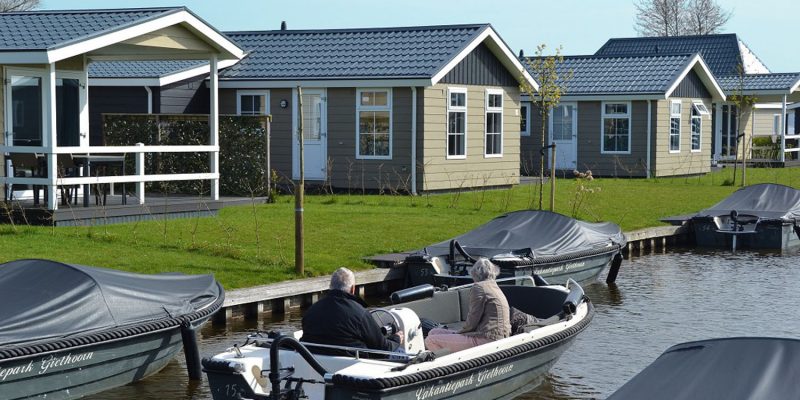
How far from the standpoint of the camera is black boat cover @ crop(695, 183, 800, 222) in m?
24.5

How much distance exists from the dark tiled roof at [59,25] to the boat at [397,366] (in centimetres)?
960

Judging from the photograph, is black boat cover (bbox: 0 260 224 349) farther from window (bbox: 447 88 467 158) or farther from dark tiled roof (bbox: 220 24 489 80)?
window (bbox: 447 88 467 158)

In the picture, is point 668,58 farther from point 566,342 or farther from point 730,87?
point 566,342

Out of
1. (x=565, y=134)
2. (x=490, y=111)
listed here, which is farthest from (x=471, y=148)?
(x=565, y=134)

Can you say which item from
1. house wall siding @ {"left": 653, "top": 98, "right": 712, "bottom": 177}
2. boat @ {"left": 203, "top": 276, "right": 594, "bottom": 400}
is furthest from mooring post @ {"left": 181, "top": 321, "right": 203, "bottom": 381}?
house wall siding @ {"left": 653, "top": 98, "right": 712, "bottom": 177}

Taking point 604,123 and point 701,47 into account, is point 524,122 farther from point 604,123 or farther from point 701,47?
point 701,47

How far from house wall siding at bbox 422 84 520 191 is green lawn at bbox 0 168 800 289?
1.62 feet

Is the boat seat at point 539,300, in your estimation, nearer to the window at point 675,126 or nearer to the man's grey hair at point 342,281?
the man's grey hair at point 342,281

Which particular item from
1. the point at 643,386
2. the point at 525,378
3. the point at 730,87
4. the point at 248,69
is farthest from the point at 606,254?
the point at 730,87

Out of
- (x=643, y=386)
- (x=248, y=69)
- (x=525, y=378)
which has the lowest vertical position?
(x=525, y=378)

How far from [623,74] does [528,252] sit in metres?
22.2

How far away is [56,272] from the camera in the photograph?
1166 cm

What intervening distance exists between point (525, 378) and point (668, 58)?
28.5 metres

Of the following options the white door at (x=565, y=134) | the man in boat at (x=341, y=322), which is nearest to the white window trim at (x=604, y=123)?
the white door at (x=565, y=134)
